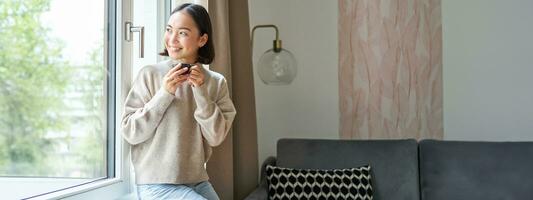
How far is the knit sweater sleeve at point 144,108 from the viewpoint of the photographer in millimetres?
1377

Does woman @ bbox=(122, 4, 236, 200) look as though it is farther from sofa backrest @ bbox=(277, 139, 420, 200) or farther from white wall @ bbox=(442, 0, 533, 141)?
white wall @ bbox=(442, 0, 533, 141)

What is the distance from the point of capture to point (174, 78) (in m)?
1.38

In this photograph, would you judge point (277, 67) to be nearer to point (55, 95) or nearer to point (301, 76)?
point (301, 76)

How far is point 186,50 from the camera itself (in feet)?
4.88

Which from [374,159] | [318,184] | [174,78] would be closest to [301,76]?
[374,159]

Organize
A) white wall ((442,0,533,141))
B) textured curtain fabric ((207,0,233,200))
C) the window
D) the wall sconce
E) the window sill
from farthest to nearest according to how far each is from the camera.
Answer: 1. white wall ((442,0,533,141))
2. the wall sconce
3. textured curtain fabric ((207,0,233,200))
4. the window sill
5. the window

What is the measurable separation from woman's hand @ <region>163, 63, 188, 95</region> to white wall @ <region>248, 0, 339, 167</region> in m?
1.34

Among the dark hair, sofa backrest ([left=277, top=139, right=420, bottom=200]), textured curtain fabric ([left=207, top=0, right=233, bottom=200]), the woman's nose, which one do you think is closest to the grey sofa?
sofa backrest ([left=277, top=139, right=420, bottom=200])

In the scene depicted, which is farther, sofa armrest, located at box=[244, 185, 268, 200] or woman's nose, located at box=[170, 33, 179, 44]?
sofa armrest, located at box=[244, 185, 268, 200]

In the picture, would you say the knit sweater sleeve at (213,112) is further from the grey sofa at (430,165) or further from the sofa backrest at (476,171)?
the sofa backrest at (476,171)

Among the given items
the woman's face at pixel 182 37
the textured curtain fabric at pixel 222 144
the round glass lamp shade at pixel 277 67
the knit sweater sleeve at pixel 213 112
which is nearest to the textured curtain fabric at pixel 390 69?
the round glass lamp shade at pixel 277 67

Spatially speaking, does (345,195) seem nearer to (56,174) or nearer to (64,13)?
(56,174)

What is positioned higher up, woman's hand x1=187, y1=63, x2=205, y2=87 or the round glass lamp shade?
the round glass lamp shade

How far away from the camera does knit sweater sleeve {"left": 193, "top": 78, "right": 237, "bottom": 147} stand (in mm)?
1430
